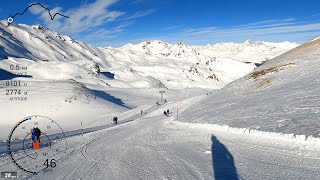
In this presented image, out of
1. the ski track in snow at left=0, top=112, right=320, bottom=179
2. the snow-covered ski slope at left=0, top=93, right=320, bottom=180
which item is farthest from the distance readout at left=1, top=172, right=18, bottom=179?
the ski track in snow at left=0, top=112, right=320, bottom=179

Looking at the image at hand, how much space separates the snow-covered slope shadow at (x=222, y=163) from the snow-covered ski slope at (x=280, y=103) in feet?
13.1

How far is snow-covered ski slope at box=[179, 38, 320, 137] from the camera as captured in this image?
19.7 meters

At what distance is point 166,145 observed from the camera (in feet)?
61.5

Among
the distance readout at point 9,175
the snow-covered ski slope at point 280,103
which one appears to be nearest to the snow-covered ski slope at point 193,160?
the distance readout at point 9,175

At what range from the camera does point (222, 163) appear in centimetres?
1318

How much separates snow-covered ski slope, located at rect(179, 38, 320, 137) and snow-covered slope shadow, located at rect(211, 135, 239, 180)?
13.1ft

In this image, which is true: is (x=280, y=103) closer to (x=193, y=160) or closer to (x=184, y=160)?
(x=193, y=160)

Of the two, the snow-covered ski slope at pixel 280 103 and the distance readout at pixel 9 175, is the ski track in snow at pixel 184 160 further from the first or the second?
the snow-covered ski slope at pixel 280 103

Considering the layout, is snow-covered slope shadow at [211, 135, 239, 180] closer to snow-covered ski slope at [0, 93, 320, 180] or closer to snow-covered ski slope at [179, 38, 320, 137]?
snow-covered ski slope at [0, 93, 320, 180]

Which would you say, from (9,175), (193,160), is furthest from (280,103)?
(9,175)

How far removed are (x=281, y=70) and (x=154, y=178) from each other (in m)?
34.8

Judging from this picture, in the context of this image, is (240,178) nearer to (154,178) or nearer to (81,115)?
(154,178)

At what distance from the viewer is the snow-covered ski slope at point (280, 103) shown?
19.7 meters

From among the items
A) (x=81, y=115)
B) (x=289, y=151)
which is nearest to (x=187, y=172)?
(x=289, y=151)
